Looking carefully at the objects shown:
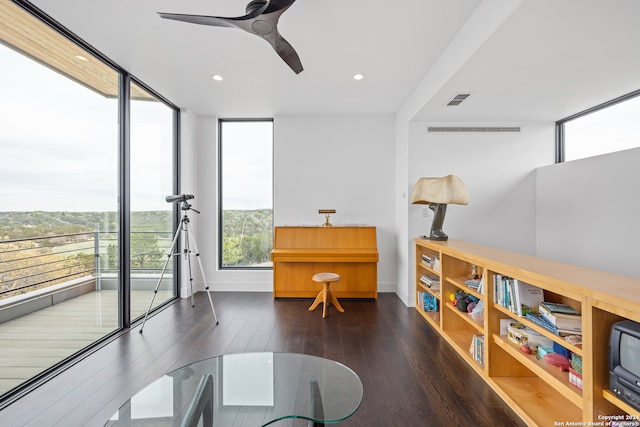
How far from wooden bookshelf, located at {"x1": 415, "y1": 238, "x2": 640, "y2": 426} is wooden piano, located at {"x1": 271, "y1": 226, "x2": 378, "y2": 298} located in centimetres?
138

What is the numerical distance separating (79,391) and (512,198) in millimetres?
4716

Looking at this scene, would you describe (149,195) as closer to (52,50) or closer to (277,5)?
(52,50)

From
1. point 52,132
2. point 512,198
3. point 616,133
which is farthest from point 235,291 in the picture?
point 616,133

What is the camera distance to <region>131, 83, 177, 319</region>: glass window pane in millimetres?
A: 3271

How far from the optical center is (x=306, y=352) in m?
2.55

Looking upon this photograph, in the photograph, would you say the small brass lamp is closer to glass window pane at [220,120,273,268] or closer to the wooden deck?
glass window pane at [220,120,273,268]

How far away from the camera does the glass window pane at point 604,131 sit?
3.14 metres

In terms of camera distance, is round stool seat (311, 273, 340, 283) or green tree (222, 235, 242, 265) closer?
round stool seat (311, 273, 340, 283)

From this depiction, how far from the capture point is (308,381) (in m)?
1.48

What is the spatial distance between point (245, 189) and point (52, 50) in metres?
2.69

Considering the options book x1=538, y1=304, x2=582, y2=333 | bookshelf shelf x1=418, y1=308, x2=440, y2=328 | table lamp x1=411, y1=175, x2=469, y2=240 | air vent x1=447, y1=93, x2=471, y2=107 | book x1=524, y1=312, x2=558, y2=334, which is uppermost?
air vent x1=447, y1=93, x2=471, y2=107

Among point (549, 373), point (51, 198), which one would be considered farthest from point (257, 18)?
point (549, 373)

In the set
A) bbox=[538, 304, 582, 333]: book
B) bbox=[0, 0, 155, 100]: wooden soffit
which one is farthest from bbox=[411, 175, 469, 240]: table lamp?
bbox=[0, 0, 155, 100]: wooden soffit

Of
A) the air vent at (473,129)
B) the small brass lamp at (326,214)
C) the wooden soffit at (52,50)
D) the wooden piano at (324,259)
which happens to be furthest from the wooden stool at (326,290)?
the wooden soffit at (52,50)
